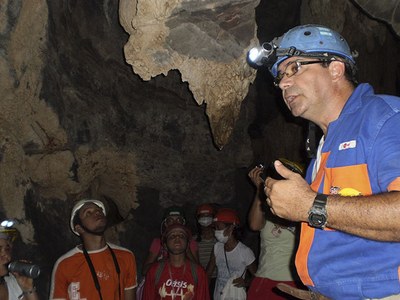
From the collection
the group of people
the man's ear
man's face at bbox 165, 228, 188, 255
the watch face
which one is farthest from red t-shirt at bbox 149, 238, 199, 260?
the watch face

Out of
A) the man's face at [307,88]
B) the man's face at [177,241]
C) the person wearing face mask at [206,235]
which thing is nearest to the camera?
the man's face at [307,88]

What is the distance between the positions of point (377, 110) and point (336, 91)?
0.34 meters

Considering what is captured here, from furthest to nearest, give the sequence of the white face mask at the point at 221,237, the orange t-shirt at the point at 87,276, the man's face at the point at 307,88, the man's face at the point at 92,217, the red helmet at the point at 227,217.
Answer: the red helmet at the point at 227,217 → the white face mask at the point at 221,237 → the man's face at the point at 92,217 → the orange t-shirt at the point at 87,276 → the man's face at the point at 307,88

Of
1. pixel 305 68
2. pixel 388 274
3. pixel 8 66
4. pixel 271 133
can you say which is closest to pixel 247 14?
pixel 305 68

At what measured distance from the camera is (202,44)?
4.28m

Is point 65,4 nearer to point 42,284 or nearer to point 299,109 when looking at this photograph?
point 42,284

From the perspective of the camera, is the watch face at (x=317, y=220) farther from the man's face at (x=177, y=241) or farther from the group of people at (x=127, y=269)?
the man's face at (x=177, y=241)

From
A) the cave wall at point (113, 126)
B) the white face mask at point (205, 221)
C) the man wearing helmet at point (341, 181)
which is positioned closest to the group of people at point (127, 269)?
the white face mask at point (205, 221)

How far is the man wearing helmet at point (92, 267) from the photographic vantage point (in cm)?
383

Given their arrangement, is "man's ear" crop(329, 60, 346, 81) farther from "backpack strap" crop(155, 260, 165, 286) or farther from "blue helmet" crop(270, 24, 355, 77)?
"backpack strap" crop(155, 260, 165, 286)

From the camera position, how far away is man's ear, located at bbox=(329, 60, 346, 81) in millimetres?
1955

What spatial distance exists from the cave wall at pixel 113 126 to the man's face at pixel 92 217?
4.39 ft

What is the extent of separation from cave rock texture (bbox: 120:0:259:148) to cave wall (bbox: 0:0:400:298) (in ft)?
0.66

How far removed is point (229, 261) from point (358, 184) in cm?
367
